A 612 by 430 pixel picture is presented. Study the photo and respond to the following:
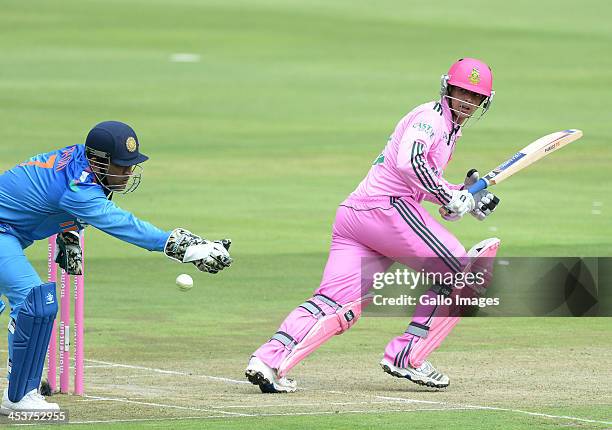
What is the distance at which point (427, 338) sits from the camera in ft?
32.9

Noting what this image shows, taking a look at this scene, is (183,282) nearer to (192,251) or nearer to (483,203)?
(192,251)

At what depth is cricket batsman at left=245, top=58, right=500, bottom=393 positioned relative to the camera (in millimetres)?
9711

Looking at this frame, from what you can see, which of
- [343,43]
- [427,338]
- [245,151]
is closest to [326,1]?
[343,43]

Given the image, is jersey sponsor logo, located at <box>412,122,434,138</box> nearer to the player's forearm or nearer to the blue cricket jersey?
the player's forearm

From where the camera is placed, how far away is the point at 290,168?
929 inches

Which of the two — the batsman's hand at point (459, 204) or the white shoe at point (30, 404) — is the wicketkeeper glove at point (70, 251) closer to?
the white shoe at point (30, 404)

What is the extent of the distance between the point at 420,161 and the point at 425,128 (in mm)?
236

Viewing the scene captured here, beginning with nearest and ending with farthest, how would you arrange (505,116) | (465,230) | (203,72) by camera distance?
(465,230)
(505,116)
(203,72)

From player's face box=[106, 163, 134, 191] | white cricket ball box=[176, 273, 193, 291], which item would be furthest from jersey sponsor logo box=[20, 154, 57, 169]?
white cricket ball box=[176, 273, 193, 291]

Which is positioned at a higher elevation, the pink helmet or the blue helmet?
the pink helmet

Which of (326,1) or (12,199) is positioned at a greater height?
(326,1)

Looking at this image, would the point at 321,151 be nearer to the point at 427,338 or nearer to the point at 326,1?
the point at 427,338

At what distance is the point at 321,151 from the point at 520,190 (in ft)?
14.7

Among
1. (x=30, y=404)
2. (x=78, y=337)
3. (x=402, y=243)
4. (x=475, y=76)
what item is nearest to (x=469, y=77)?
(x=475, y=76)
